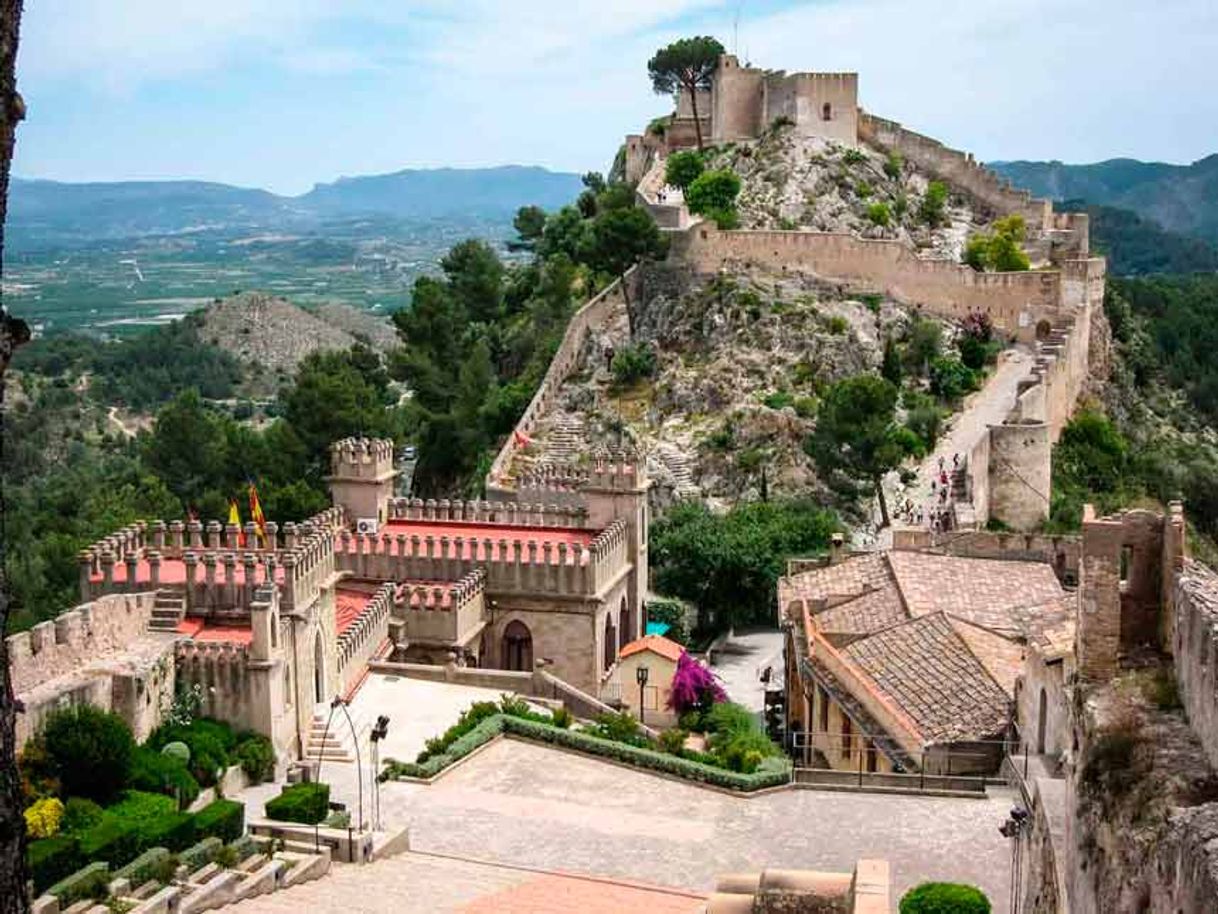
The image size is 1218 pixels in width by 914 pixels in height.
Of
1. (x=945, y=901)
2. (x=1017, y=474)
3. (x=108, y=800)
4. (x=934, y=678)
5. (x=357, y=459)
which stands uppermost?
(x=357, y=459)

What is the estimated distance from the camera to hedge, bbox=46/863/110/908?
57.7 feet

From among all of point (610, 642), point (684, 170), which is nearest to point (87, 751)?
point (610, 642)

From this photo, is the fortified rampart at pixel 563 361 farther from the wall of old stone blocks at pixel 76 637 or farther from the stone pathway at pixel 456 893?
the stone pathway at pixel 456 893

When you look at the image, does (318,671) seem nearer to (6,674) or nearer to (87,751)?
(87,751)

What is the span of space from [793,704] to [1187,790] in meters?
18.1

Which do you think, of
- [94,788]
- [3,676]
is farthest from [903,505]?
[3,676]

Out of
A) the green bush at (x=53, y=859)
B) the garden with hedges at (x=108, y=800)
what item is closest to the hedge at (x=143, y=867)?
the garden with hedges at (x=108, y=800)

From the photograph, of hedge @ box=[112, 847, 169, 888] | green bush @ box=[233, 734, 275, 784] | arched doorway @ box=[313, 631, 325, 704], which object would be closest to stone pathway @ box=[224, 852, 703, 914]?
hedge @ box=[112, 847, 169, 888]

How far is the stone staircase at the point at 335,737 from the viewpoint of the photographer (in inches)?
974

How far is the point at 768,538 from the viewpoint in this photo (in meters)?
41.2

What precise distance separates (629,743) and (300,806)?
22.0 ft

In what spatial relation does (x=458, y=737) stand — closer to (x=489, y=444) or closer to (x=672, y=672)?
(x=672, y=672)

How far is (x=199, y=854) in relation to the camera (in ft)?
62.7

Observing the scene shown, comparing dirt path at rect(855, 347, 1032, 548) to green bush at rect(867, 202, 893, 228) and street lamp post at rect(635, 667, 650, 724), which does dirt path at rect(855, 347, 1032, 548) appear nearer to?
green bush at rect(867, 202, 893, 228)
